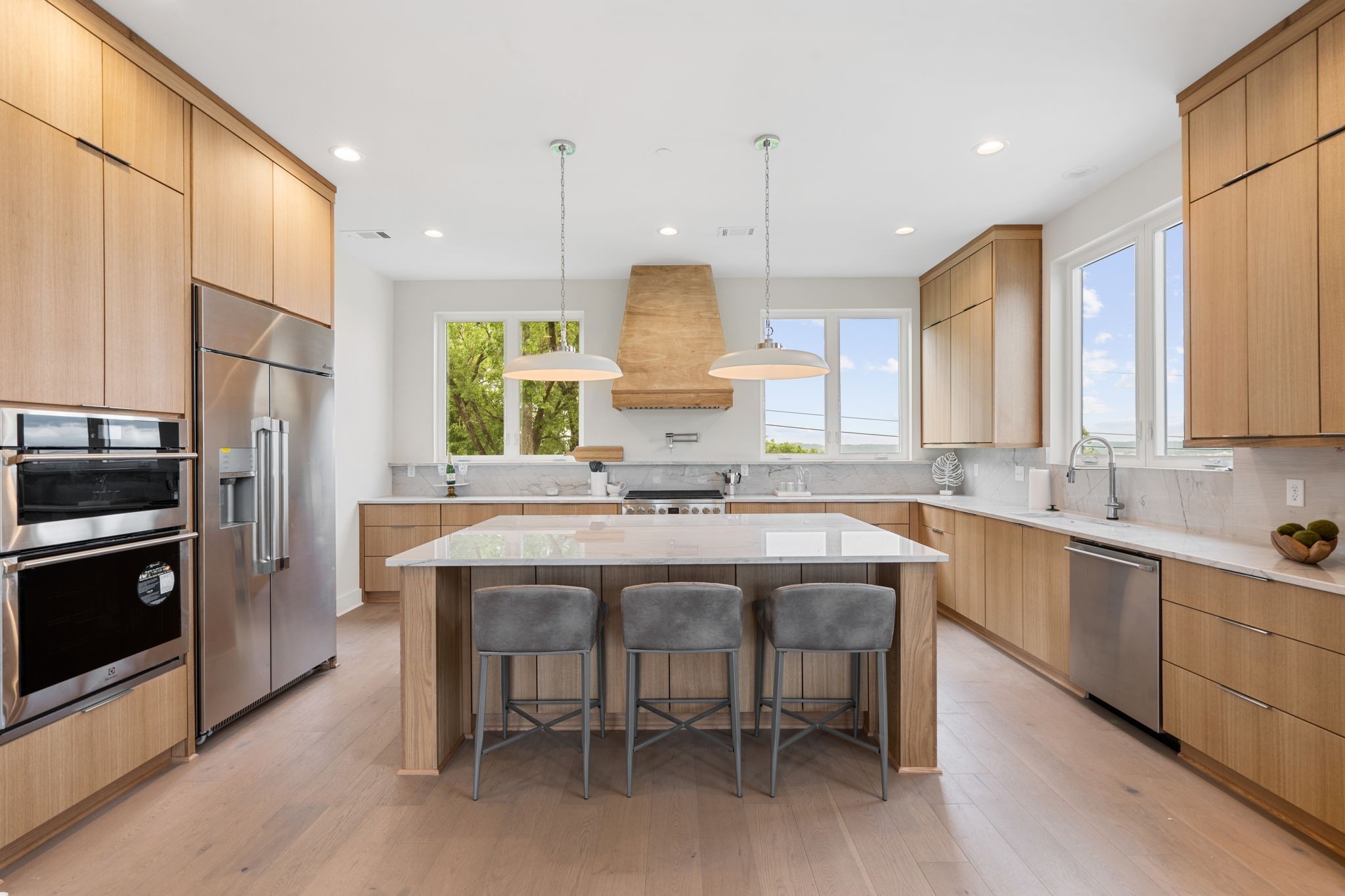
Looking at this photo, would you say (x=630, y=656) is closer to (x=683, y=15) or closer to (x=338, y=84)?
(x=683, y=15)

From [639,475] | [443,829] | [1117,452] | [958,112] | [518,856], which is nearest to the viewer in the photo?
[518,856]

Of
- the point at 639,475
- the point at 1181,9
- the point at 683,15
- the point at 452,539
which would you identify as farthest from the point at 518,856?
the point at 639,475

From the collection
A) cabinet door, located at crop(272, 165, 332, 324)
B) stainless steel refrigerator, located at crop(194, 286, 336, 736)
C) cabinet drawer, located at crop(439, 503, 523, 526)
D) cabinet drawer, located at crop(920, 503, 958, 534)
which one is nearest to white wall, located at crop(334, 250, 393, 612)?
cabinet drawer, located at crop(439, 503, 523, 526)

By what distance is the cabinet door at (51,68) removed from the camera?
1.92 meters

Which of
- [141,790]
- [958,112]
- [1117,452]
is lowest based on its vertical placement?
[141,790]

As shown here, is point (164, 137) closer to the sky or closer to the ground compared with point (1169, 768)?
closer to the sky

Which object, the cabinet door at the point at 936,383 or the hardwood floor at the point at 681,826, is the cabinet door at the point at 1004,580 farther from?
the cabinet door at the point at 936,383

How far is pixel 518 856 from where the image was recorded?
1.97 metres

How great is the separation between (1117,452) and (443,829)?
3925 millimetres

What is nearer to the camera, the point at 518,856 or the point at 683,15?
the point at 518,856

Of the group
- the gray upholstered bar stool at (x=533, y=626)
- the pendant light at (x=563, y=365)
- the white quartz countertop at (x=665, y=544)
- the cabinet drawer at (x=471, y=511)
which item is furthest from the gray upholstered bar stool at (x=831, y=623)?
the cabinet drawer at (x=471, y=511)

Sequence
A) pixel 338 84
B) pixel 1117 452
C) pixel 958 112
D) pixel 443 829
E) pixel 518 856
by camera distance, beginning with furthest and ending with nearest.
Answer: pixel 1117 452
pixel 958 112
pixel 338 84
pixel 443 829
pixel 518 856

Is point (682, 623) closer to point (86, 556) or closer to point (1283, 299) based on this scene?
point (86, 556)

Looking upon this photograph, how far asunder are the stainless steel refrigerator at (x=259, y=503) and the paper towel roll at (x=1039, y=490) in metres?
4.17
